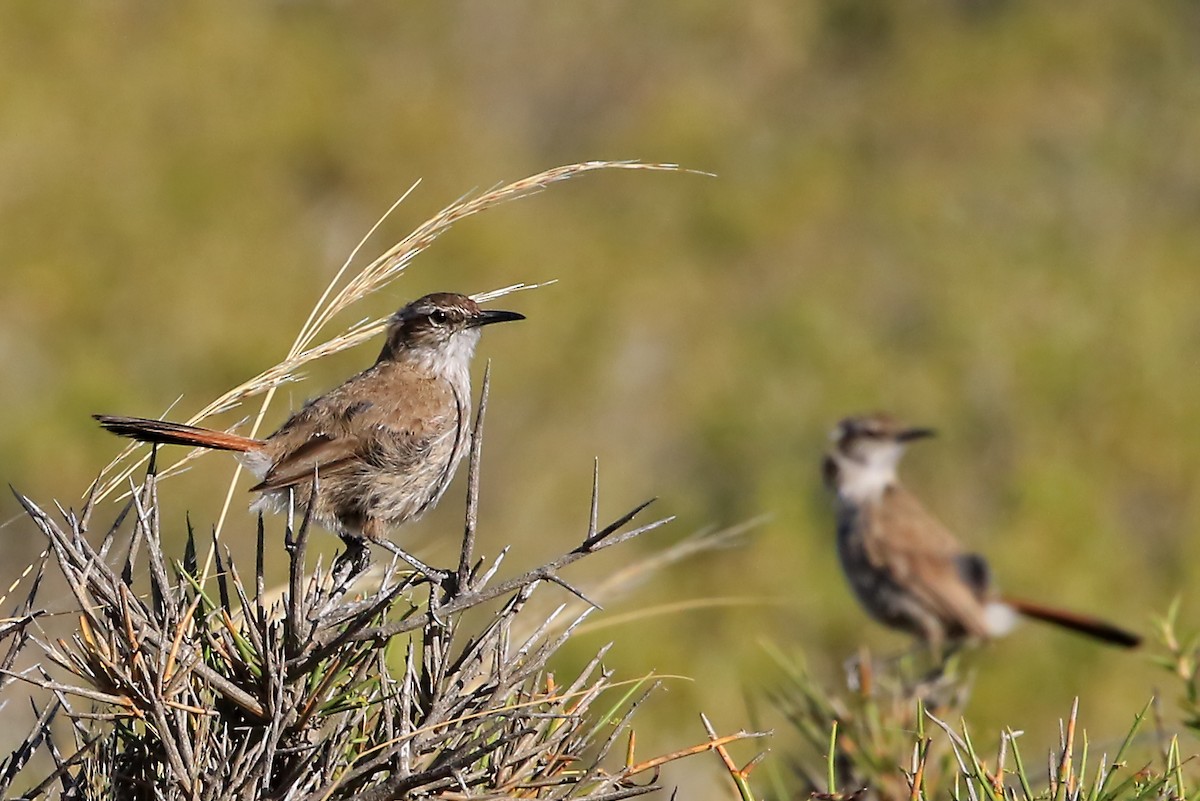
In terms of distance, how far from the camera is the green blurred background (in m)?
11.8

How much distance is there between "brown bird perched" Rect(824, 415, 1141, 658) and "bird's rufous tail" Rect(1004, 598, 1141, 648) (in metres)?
0.03

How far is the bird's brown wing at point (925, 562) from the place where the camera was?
688 cm

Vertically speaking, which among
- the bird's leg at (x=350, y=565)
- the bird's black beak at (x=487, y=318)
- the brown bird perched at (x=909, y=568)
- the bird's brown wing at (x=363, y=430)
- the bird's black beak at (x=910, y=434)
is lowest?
the brown bird perched at (x=909, y=568)

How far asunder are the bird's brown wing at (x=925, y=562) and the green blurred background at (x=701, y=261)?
554 mm

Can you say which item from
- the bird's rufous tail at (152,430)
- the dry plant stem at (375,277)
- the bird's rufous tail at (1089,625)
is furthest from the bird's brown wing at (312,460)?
the bird's rufous tail at (1089,625)

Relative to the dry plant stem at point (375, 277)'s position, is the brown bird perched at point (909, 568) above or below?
below

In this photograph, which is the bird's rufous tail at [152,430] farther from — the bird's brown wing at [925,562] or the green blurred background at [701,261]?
the bird's brown wing at [925,562]

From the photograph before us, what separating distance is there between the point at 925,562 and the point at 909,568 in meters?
0.09

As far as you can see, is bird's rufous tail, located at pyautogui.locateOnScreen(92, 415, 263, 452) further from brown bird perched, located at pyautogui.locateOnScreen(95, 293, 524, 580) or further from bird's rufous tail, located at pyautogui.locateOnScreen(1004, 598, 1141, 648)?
bird's rufous tail, located at pyautogui.locateOnScreen(1004, 598, 1141, 648)

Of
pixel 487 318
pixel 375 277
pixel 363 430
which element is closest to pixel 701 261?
pixel 487 318

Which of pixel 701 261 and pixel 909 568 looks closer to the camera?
pixel 909 568

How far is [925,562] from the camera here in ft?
22.9

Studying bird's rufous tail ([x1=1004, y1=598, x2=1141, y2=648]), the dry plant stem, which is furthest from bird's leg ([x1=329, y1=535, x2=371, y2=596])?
bird's rufous tail ([x1=1004, y1=598, x2=1141, y2=648])

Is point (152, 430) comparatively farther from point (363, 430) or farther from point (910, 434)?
point (910, 434)
